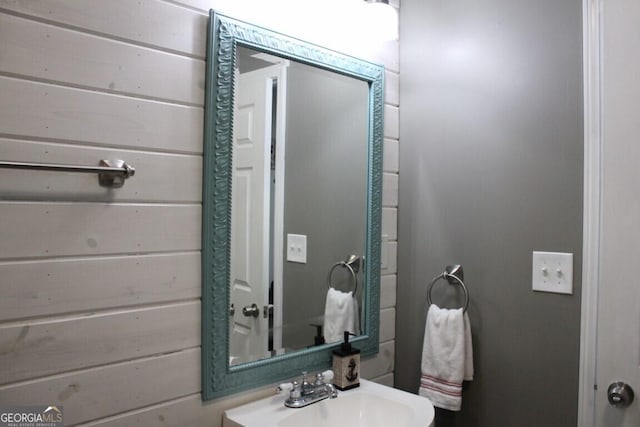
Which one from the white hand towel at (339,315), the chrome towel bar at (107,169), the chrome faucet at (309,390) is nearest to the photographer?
the chrome towel bar at (107,169)

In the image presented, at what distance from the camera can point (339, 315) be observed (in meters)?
1.63

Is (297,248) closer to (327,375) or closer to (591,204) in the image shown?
(327,375)

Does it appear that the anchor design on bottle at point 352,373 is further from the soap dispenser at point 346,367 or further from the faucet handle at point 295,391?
the faucet handle at point 295,391

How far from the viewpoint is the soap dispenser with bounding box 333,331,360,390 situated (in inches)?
58.5

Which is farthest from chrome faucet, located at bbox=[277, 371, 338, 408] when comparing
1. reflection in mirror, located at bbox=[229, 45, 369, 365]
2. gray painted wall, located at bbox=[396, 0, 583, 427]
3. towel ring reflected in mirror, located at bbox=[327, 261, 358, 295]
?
gray painted wall, located at bbox=[396, 0, 583, 427]

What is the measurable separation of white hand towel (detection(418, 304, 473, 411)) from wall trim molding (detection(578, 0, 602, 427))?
34 centimetres

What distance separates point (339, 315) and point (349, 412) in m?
0.32

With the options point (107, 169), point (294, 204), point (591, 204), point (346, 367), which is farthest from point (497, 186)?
point (107, 169)

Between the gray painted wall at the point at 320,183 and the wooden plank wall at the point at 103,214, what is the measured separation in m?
0.36

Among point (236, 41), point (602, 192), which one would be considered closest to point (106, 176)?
point (236, 41)

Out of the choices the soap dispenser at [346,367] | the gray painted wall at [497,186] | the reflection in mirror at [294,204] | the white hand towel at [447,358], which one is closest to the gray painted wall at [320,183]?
the reflection in mirror at [294,204]

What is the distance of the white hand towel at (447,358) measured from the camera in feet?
4.95


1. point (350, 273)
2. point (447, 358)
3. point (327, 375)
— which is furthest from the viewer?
point (350, 273)

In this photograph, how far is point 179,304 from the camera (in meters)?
1.18
